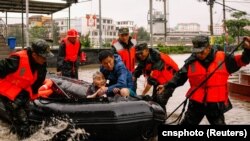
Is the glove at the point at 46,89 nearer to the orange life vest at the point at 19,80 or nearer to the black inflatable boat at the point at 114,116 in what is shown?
the black inflatable boat at the point at 114,116

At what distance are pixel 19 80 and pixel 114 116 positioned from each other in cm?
138

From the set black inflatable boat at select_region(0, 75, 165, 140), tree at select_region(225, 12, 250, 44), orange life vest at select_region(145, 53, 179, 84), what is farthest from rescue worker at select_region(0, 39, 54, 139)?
tree at select_region(225, 12, 250, 44)

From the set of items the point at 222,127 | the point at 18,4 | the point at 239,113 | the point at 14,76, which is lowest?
the point at 239,113

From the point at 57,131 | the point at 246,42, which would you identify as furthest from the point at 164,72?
the point at 246,42

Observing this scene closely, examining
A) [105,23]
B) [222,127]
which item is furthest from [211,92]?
[105,23]

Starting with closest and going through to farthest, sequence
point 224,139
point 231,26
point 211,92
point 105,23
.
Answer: point 224,139 → point 211,92 → point 231,26 → point 105,23

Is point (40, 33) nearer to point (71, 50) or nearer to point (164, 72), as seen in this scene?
point (71, 50)

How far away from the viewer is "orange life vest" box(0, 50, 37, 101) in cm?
617

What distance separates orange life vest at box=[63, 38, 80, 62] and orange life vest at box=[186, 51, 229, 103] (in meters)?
5.23

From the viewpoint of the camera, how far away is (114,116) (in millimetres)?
6262

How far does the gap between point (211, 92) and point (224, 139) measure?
1.03m

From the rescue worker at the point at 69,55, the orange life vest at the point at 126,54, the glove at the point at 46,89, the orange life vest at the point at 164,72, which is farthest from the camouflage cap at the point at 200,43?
the rescue worker at the point at 69,55

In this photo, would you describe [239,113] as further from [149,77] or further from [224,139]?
[224,139]

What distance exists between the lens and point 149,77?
7090 millimetres
